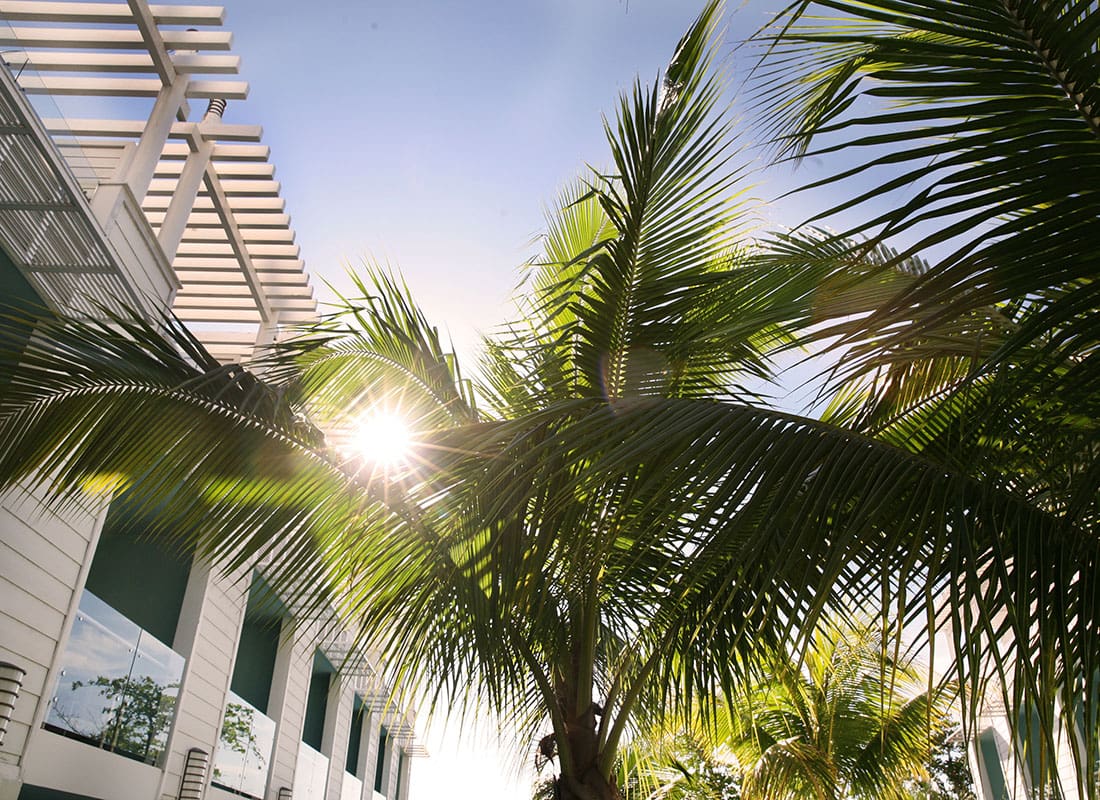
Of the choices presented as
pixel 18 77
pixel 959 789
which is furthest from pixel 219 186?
pixel 959 789

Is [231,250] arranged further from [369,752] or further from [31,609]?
[369,752]

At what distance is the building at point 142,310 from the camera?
565 cm

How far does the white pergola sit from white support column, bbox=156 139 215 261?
0.02 meters

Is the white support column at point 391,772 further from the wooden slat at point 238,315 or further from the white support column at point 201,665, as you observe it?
the wooden slat at point 238,315

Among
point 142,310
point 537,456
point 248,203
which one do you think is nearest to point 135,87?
point 248,203

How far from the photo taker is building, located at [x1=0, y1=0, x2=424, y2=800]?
5.65 metres

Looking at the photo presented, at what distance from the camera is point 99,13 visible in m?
7.50

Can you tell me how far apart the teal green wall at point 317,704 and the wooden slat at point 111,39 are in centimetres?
1051

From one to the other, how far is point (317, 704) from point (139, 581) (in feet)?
24.1

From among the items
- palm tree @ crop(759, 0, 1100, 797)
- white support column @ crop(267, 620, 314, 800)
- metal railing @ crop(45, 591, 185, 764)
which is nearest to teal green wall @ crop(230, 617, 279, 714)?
white support column @ crop(267, 620, 314, 800)

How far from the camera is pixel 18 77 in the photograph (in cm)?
533

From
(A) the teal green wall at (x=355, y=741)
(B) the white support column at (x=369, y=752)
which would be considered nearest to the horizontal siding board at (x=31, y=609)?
(A) the teal green wall at (x=355, y=741)

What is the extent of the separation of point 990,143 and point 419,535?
215cm

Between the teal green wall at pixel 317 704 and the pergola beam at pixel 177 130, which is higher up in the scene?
the pergola beam at pixel 177 130
